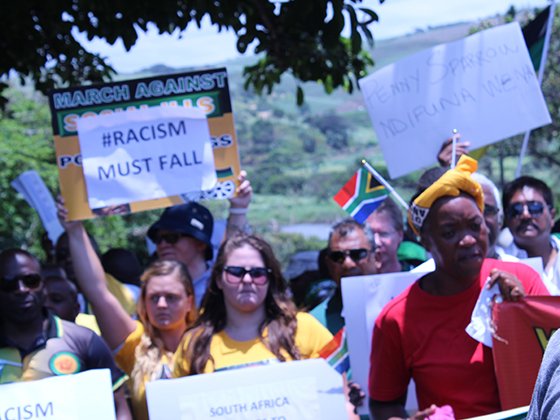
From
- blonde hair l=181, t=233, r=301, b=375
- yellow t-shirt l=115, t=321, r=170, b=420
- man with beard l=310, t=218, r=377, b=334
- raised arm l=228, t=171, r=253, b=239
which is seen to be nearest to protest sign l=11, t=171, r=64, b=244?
raised arm l=228, t=171, r=253, b=239

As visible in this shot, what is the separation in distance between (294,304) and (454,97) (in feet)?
6.13

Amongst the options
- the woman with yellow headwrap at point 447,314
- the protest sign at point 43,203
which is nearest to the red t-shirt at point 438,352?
the woman with yellow headwrap at point 447,314

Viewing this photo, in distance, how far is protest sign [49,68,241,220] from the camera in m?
4.93

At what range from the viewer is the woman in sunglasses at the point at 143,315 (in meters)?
4.44

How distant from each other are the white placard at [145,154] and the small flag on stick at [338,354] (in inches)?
51.7

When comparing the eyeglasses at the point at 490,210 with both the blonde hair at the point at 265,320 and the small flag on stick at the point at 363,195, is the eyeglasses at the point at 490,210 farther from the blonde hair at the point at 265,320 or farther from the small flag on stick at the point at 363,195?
the blonde hair at the point at 265,320

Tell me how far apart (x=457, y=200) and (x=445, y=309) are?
38 cm

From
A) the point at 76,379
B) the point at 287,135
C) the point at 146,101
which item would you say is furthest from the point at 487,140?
the point at 287,135

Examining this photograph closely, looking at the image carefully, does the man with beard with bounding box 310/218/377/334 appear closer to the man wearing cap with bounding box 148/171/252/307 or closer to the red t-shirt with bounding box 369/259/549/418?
the man wearing cap with bounding box 148/171/252/307

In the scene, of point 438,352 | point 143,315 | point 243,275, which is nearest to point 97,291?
point 143,315

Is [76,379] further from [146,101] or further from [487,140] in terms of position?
[487,140]

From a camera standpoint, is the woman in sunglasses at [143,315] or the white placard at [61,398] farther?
the woman in sunglasses at [143,315]

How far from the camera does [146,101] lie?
200 inches

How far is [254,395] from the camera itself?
3.73 meters
